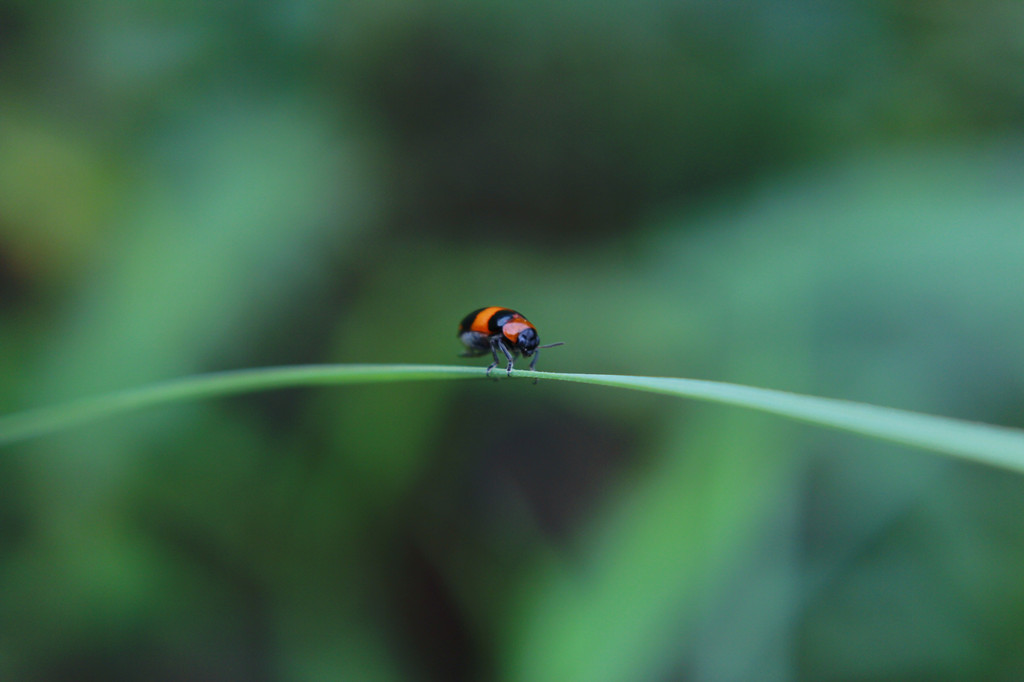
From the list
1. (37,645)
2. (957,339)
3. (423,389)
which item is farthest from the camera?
(423,389)

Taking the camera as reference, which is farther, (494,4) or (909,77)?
Result: (494,4)

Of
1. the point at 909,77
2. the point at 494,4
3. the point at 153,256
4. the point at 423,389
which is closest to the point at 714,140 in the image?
the point at 909,77

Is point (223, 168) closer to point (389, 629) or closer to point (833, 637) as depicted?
point (389, 629)

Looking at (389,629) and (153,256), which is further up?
(153,256)

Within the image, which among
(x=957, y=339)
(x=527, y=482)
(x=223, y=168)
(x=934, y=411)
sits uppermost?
(x=223, y=168)
